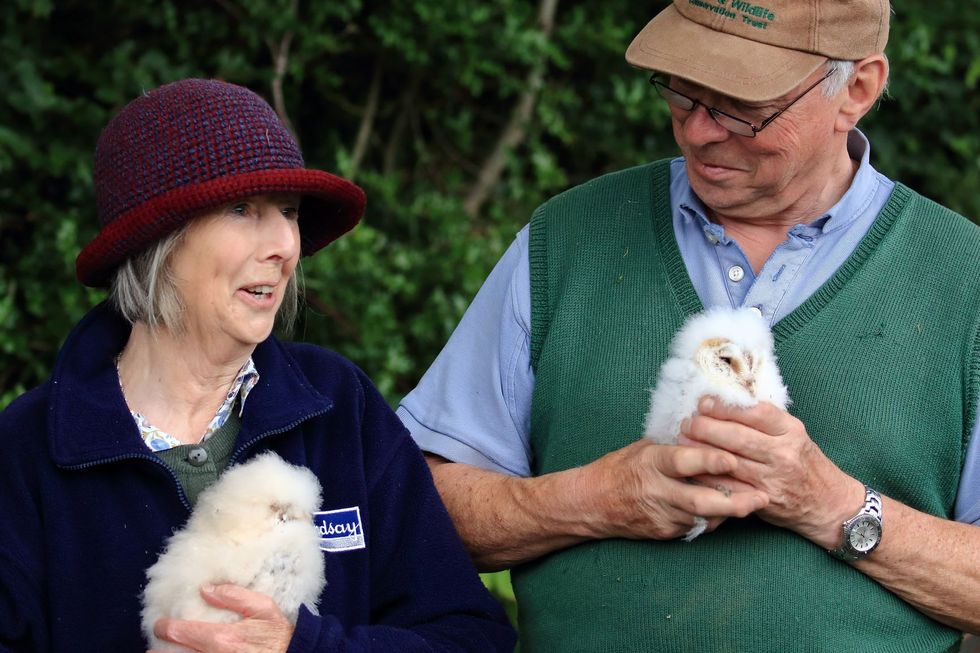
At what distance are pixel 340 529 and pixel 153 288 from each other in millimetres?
633

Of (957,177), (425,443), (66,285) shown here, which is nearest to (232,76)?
(66,285)

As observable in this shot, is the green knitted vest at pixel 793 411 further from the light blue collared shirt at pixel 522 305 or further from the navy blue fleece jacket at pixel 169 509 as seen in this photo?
the navy blue fleece jacket at pixel 169 509

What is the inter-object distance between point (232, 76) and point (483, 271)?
1.31m

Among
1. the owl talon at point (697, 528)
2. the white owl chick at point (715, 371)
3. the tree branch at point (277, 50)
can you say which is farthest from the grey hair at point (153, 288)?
the tree branch at point (277, 50)

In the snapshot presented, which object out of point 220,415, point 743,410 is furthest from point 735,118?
point 220,415

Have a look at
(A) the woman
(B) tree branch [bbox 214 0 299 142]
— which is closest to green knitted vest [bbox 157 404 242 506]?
(A) the woman

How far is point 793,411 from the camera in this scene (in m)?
2.91

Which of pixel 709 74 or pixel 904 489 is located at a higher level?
pixel 709 74

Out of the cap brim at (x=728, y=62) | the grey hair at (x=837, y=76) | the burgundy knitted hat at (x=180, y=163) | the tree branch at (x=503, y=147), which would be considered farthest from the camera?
the tree branch at (x=503, y=147)

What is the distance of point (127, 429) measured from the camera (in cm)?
257

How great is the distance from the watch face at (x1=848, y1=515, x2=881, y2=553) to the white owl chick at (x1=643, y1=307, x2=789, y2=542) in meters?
0.30

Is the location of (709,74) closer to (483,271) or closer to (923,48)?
(483,271)

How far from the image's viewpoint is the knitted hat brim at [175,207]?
8.27 feet

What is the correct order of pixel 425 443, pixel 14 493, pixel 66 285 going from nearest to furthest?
pixel 14 493
pixel 425 443
pixel 66 285
